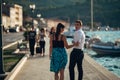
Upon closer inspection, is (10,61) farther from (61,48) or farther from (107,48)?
(107,48)

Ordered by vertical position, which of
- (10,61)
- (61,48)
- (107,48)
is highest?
(61,48)

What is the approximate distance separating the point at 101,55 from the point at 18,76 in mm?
28014

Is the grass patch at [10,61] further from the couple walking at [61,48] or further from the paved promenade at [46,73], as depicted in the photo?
the couple walking at [61,48]

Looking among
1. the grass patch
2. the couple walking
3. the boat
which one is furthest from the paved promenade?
the boat

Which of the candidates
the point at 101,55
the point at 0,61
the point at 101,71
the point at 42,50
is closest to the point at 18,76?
the point at 0,61

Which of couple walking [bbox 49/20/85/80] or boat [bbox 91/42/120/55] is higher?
couple walking [bbox 49/20/85/80]

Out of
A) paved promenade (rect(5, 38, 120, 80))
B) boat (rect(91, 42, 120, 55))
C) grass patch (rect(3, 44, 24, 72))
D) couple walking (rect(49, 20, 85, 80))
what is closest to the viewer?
couple walking (rect(49, 20, 85, 80))

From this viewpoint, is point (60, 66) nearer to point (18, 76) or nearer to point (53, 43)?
point (53, 43)

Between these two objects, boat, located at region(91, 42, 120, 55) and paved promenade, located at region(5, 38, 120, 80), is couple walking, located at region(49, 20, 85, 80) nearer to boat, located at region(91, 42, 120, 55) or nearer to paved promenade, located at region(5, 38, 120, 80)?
paved promenade, located at region(5, 38, 120, 80)

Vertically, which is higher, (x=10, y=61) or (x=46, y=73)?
(x=10, y=61)

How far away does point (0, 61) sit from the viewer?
49.7 ft

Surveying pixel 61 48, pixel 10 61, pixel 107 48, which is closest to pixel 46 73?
pixel 61 48

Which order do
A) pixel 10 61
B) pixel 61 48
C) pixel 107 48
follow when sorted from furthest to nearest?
pixel 107 48
pixel 10 61
pixel 61 48

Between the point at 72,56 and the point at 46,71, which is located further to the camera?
the point at 46,71
